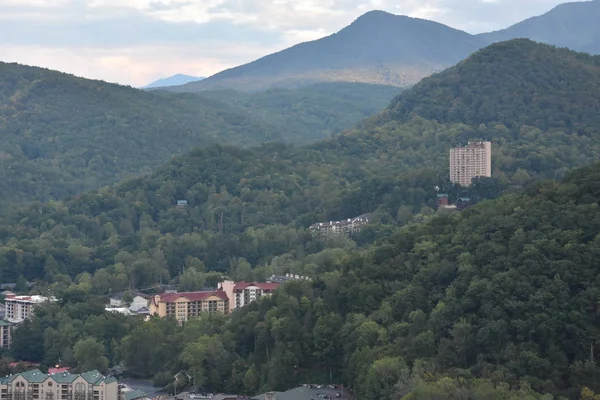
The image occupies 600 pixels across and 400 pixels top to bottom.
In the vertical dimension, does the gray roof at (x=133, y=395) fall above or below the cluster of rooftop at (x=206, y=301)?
below

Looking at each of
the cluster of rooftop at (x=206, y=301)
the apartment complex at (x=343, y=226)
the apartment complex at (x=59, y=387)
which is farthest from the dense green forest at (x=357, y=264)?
the apartment complex at (x=59, y=387)

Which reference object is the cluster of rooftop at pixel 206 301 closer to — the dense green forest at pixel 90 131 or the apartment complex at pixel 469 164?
the apartment complex at pixel 469 164

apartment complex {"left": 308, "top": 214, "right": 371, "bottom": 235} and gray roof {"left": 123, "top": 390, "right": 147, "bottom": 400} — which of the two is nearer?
gray roof {"left": 123, "top": 390, "right": 147, "bottom": 400}

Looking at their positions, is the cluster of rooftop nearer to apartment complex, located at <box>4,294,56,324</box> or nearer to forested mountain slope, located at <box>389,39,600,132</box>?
apartment complex, located at <box>4,294,56,324</box>

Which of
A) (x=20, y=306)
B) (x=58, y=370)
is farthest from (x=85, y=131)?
(x=58, y=370)

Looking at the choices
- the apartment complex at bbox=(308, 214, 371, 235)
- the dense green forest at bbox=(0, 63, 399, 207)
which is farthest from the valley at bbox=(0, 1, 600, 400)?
the dense green forest at bbox=(0, 63, 399, 207)

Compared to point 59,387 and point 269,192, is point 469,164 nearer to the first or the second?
point 269,192

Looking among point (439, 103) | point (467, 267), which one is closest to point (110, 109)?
point (439, 103)
